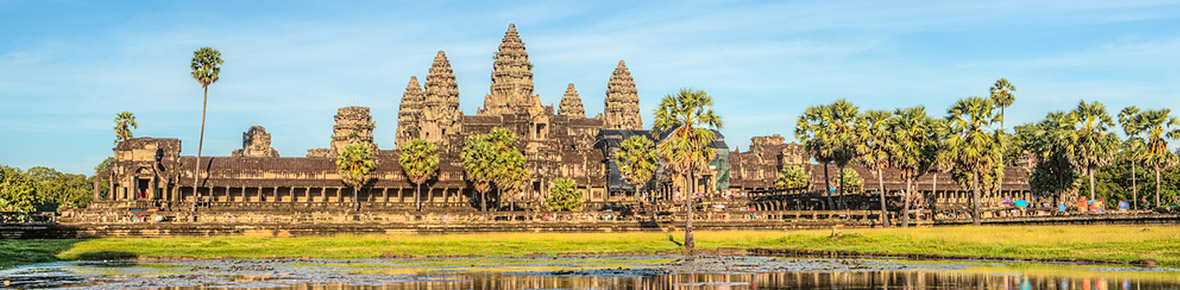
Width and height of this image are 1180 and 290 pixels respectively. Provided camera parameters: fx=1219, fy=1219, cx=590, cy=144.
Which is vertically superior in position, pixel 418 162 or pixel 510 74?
pixel 510 74

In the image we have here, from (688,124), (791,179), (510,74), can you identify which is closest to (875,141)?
(688,124)

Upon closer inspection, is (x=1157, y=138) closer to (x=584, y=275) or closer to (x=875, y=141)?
(x=875, y=141)

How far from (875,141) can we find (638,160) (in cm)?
3423

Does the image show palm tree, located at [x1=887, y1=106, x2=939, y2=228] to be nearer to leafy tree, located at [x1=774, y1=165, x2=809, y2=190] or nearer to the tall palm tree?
the tall palm tree

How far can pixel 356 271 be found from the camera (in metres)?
42.2

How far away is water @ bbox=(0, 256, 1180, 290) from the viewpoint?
115 feet

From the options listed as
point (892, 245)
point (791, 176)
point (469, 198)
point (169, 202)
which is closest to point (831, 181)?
point (791, 176)

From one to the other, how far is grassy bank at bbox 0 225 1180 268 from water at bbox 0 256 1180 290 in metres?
5.27

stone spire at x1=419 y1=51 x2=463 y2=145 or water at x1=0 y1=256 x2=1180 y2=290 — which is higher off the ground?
stone spire at x1=419 y1=51 x2=463 y2=145

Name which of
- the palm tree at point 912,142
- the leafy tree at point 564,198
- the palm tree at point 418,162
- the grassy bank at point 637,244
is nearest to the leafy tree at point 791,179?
the leafy tree at point 564,198

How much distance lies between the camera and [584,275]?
40188 mm

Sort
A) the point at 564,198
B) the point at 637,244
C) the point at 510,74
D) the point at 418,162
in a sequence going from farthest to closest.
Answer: the point at 510,74 → the point at 418,162 → the point at 564,198 → the point at 637,244

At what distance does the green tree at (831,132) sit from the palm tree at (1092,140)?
→ 59.8ft

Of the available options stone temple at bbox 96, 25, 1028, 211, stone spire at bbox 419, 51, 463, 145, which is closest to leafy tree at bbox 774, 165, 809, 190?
stone temple at bbox 96, 25, 1028, 211
